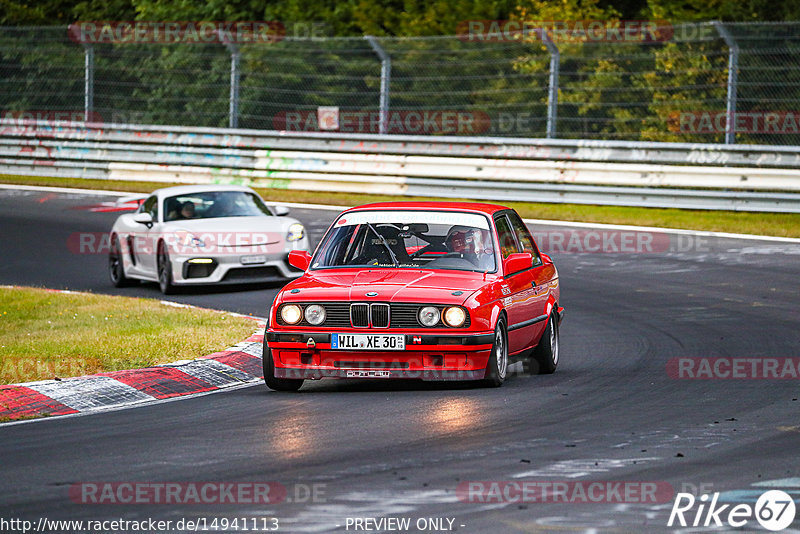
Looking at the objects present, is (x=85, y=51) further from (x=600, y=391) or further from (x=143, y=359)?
(x=600, y=391)

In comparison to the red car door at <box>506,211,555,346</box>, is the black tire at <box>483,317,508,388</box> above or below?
below

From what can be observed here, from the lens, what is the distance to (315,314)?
9438mm

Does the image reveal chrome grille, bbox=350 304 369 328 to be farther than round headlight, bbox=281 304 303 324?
No

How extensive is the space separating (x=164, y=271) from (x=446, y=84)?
11176 millimetres

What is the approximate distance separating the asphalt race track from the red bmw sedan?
0.22 metres

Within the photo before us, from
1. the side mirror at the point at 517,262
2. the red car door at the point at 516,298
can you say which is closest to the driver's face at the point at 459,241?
the red car door at the point at 516,298

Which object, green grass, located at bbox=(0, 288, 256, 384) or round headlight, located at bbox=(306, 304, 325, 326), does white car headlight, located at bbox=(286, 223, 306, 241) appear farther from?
round headlight, located at bbox=(306, 304, 325, 326)

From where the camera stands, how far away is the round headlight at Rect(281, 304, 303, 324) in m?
9.48

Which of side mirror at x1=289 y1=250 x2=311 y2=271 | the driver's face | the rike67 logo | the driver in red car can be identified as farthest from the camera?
side mirror at x1=289 y1=250 x2=311 y2=271

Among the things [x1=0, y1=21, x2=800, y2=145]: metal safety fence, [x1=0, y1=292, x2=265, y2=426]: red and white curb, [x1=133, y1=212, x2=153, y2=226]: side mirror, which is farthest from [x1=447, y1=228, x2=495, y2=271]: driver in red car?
[x1=0, y1=21, x2=800, y2=145]: metal safety fence

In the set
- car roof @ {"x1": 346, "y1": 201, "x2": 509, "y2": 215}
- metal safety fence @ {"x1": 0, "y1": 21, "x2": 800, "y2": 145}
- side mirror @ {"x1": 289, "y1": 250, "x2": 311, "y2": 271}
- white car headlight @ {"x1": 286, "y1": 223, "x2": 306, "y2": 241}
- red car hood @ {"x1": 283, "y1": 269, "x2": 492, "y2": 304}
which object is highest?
metal safety fence @ {"x1": 0, "y1": 21, "x2": 800, "y2": 145}

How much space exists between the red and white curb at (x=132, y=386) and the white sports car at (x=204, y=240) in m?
5.05

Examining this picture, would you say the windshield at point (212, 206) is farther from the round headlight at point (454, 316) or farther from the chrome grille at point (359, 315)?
the round headlight at point (454, 316)

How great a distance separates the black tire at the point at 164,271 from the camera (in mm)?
16094
